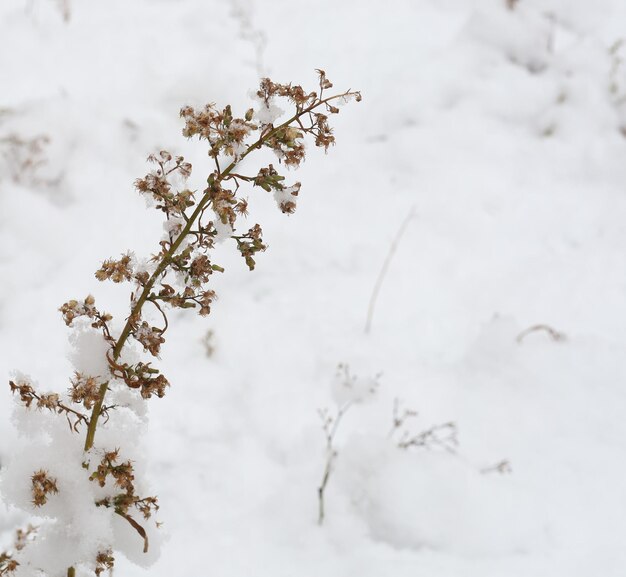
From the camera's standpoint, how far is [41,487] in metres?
1.05

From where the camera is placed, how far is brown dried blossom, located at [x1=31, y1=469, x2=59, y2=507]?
1.02m

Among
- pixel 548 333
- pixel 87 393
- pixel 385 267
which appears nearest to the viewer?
pixel 87 393

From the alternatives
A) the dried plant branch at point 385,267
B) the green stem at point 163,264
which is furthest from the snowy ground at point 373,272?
the green stem at point 163,264

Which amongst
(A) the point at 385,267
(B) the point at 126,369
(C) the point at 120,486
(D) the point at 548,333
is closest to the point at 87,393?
(B) the point at 126,369

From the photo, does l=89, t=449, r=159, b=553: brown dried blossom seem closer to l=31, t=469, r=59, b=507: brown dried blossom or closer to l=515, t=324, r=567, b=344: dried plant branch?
l=31, t=469, r=59, b=507: brown dried blossom

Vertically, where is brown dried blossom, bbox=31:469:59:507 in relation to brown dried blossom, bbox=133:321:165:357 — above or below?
below

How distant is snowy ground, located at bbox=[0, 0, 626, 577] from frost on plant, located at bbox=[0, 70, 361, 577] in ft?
2.85

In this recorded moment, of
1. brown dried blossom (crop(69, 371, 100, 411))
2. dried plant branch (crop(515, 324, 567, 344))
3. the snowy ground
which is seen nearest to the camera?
brown dried blossom (crop(69, 371, 100, 411))

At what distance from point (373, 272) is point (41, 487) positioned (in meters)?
2.17

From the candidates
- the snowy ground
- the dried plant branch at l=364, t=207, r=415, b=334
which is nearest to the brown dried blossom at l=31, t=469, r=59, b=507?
the snowy ground

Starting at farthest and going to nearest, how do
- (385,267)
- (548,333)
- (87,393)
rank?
(385,267) → (548,333) → (87,393)

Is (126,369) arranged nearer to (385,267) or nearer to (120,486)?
(120,486)

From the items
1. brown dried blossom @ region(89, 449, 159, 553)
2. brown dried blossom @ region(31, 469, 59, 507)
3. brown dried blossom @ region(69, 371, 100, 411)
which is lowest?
brown dried blossom @ region(31, 469, 59, 507)

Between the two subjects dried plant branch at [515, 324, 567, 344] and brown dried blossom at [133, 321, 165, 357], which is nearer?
brown dried blossom at [133, 321, 165, 357]
